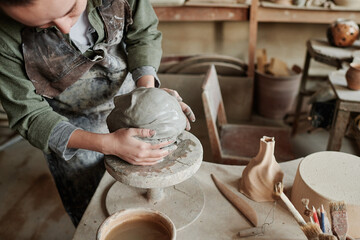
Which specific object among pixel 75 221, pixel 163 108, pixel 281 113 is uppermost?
pixel 163 108

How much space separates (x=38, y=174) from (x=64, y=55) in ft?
6.81

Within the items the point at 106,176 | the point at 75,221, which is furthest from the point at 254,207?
the point at 75,221

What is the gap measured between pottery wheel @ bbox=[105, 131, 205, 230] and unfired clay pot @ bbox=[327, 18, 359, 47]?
215cm

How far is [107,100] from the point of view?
1.58 meters

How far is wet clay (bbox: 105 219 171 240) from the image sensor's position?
0.96 m

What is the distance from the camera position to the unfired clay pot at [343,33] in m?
2.74

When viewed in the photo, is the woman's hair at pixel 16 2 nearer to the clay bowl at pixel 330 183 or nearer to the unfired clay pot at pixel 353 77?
the clay bowl at pixel 330 183

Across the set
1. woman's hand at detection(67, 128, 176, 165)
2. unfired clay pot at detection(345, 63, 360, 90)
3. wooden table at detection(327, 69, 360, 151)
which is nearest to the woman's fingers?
woman's hand at detection(67, 128, 176, 165)

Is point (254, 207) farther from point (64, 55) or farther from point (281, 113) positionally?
point (281, 113)

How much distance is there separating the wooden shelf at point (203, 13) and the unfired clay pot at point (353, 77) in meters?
1.38

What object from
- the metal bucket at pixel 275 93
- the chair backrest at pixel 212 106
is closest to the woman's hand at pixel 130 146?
the chair backrest at pixel 212 106

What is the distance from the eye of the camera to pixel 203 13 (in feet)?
10.4

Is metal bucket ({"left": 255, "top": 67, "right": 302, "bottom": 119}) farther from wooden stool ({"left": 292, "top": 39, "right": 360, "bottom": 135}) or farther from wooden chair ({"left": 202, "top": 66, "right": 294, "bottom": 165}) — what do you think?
wooden chair ({"left": 202, "top": 66, "right": 294, "bottom": 165})

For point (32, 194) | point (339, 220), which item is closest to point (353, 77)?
point (339, 220)
